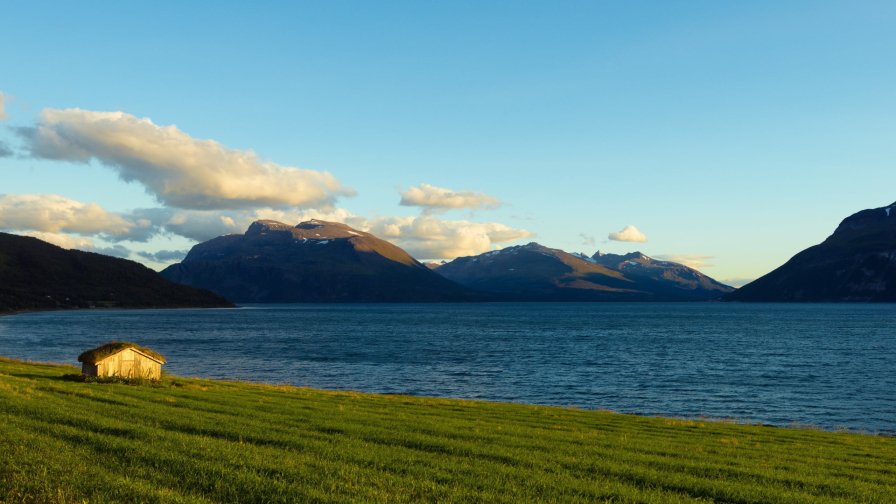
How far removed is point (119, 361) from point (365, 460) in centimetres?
3889

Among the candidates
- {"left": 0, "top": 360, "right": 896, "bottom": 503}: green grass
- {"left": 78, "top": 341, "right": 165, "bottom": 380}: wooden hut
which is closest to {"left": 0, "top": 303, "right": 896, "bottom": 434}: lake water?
{"left": 78, "top": 341, "right": 165, "bottom": 380}: wooden hut

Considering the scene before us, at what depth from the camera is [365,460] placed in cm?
2034

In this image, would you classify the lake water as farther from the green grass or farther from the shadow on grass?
the green grass

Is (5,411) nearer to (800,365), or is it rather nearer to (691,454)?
(691,454)

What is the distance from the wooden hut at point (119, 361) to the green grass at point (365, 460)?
13.9 m

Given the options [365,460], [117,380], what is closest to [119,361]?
[117,380]

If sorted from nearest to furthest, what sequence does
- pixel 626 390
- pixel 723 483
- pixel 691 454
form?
pixel 723 483 < pixel 691 454 < pixel 626 390

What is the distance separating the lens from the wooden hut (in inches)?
1982

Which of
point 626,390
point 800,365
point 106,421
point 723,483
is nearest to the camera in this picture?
point 723,483

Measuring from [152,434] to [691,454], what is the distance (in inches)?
814

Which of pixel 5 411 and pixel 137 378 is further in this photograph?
pixel 137 378

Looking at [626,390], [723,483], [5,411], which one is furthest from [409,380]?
[723,483]

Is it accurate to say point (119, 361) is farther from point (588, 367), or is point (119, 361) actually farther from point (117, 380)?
point (588, 367)

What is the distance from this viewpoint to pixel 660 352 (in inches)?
5059
